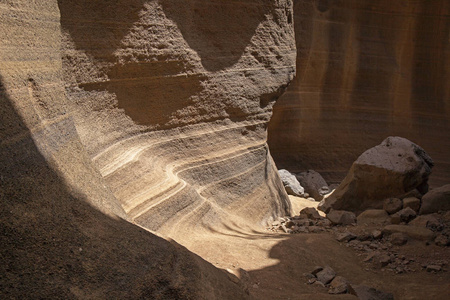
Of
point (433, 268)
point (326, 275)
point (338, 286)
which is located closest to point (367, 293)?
point (338, 286)

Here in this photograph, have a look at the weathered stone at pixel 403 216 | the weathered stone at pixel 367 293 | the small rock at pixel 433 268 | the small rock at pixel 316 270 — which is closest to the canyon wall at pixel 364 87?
the weathered stone at pixel 403 216

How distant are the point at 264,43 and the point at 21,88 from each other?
11.9 ft

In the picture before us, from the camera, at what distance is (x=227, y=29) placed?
195 inches

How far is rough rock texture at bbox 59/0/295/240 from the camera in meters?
3.62

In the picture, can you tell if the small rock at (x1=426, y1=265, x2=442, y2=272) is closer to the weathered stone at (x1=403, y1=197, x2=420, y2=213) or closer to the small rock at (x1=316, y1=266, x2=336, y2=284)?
the small rock at (x1=316, y1=266, x2=336, y2=284)

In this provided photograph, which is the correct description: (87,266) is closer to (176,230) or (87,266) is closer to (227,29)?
(176,230)

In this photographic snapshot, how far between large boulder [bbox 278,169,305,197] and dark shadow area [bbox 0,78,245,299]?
5.41 metres

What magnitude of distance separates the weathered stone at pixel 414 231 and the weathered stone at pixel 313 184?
337cm

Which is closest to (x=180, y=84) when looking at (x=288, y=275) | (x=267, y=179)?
(x=267, y=179)

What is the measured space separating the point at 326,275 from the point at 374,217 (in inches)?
82.0

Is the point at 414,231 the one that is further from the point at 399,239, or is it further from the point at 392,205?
the point at 392,205

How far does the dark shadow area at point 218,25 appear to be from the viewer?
14.8 ft

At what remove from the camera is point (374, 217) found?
202 inches

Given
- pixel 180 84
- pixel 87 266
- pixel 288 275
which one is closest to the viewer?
pixel 87 266
